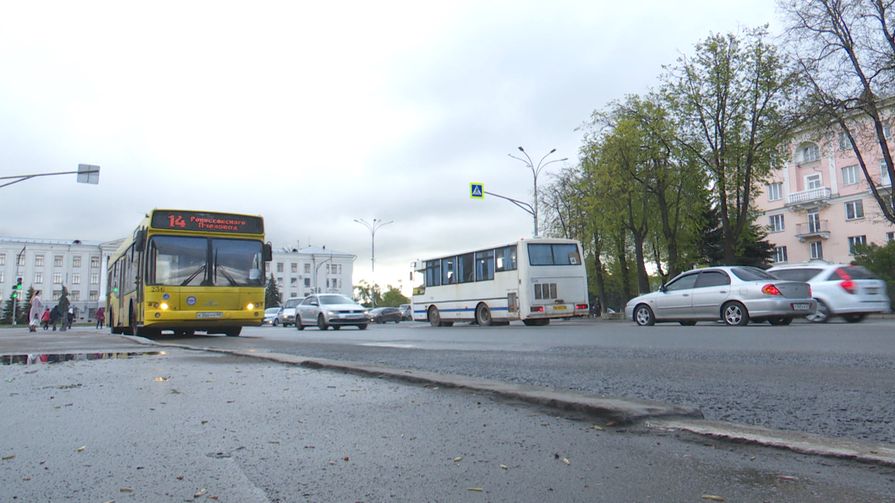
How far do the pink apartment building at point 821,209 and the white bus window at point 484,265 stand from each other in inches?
1365

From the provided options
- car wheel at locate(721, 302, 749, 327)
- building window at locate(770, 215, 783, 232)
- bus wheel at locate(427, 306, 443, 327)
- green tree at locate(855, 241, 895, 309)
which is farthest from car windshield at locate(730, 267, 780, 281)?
building window at locate(770, 215, 783, 232)

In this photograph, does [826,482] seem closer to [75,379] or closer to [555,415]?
[555,415]

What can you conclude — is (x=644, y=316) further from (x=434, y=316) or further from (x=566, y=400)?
(x=566, y=400)

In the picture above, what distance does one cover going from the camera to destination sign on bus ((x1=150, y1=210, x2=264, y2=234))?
15461mm

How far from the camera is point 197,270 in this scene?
15.5 m

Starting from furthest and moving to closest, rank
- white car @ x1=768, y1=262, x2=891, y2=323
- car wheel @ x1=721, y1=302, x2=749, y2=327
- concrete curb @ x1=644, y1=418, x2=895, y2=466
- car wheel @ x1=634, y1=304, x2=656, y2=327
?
car wheel @ x1=634, y1=304, x2=656, y2=327 < white car @ x1=768, y1=262, x2=891, y2=323 < car wheel @ x1=721, y1=302, x2=749, y2=327 < concrete curb @ x1=644, y1=418, x2=895, y2=466

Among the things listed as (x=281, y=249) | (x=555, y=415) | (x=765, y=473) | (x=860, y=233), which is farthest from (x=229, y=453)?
(x=281, y=249)

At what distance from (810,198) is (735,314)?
47.4 meters

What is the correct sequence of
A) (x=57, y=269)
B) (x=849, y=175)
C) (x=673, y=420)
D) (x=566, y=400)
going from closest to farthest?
1. (x=673, y=420)
2. (x=566, y=400)
3. (x=849, y=175)
4. (x=57, y=269)

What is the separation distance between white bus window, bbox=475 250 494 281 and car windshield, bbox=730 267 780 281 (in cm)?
1045

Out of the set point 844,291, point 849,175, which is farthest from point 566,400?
point 849,175

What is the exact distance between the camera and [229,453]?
305 cm

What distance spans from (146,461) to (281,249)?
421 ft

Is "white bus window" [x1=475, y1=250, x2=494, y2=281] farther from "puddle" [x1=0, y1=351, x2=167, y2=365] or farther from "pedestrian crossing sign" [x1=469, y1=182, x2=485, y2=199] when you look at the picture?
"puddle" [x1=0, y1=351, x2=167, y2=365]
